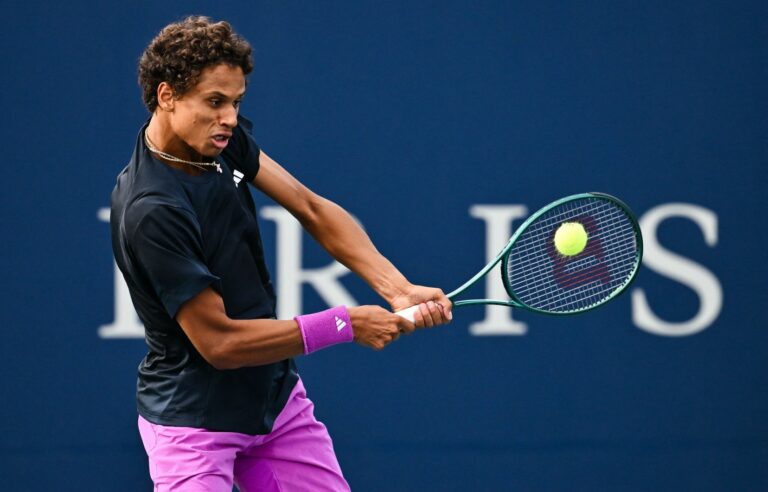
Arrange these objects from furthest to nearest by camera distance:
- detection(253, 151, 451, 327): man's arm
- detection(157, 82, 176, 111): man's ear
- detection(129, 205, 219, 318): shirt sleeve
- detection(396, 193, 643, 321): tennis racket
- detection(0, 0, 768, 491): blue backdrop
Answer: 1. detection(0, 0, 768, 491): blue backdrop
2. detection(396, 193, 643, 321): tennis racket
3. detection(253, 151, 451, 327): man's arm
4. detection(157, 82, 176, 111): man's ear
5. detection(129, 205, 219, 318): shirt sleeve

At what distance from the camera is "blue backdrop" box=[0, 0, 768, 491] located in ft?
12.8

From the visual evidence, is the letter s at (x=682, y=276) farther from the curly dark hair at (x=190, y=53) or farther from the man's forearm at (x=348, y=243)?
the curly dark hair at (x=190, y=53)

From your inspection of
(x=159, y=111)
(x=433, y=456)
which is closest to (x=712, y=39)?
(x=433, y=456)

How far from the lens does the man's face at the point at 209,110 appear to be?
2549mm

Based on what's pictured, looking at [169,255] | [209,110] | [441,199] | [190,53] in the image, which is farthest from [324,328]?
[441,199]

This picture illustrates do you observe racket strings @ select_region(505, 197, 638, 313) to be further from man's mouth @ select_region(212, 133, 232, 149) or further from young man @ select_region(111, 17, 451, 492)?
man's mouth @ select_region(212, 133, 232, 149)

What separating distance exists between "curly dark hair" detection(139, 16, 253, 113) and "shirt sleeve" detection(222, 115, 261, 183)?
10.9 inches

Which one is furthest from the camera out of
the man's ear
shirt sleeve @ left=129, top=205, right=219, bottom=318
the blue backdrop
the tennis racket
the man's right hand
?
A: the blue backdrop

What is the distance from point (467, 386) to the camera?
3.96 m

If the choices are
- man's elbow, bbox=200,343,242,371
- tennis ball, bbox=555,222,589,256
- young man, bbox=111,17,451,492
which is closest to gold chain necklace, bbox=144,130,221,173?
young man, bbox=111,17,451,492

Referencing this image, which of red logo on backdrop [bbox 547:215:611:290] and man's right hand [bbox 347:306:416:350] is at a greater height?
red logo on backdrop [bbox 547:215:611:290]

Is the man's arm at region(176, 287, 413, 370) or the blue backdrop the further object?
the blue backdrop

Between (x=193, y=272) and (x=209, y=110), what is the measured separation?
0.33 meters

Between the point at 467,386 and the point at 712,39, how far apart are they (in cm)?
129
